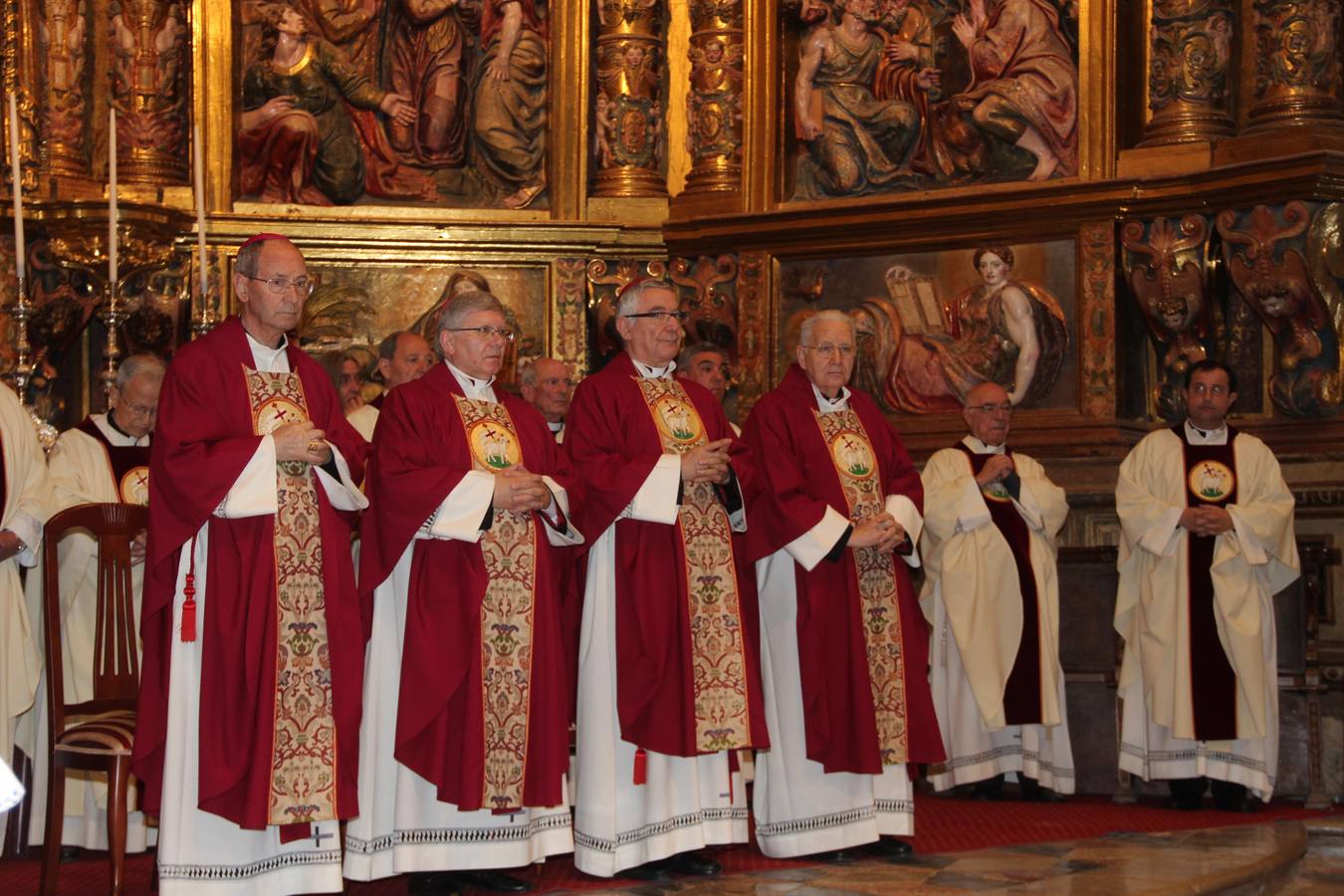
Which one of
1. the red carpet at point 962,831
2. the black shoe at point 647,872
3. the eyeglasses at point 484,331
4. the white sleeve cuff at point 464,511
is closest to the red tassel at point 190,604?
the white sleeve cuff at point 464,511

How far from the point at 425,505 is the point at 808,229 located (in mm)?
4752

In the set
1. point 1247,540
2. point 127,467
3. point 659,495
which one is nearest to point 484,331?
point 659,495

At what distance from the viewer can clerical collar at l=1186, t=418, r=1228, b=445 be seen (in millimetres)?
8883

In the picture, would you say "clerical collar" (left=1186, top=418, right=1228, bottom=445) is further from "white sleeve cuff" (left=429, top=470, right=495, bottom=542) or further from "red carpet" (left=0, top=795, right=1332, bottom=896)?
"white sleeve cuff" (left=429, top=470, right=495, bottom=542)

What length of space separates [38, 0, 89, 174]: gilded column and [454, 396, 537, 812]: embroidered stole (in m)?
4.76

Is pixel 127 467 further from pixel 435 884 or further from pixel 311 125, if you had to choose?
pixel 311 125

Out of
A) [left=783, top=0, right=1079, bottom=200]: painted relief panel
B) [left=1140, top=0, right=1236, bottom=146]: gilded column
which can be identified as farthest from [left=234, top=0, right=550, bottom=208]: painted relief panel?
[left=1140, top=0, right=1236, bottom=146]: gilded column

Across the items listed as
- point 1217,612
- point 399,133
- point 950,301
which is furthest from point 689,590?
point 399,133

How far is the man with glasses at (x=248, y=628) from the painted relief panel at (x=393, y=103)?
4.66 metres

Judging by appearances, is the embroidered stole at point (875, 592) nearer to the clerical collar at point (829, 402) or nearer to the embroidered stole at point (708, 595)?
the clerical collar at point (829, 402)

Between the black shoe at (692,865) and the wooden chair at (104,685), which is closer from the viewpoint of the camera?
the wooden chair at (104,685)

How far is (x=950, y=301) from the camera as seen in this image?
1036 centimetres

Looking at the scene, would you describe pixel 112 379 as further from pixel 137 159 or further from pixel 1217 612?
pixel 1217 612

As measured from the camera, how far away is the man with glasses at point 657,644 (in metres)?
6.77
